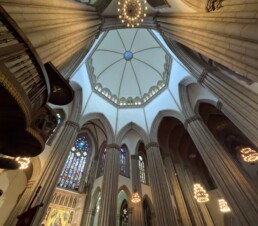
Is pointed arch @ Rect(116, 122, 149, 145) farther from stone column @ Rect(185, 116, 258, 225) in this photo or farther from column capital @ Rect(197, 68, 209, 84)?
column capital @ Rect(197, 68, 209, 84)

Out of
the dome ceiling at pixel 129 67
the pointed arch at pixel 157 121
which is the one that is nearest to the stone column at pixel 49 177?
the dome ceiling at pixel 129 67

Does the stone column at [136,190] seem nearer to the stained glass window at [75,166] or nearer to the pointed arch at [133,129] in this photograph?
the pointed arch at [133,129]

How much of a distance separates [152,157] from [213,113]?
252 inches

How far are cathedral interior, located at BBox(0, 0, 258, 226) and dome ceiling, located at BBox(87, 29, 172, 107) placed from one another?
0.12 m

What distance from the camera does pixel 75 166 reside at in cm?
1464

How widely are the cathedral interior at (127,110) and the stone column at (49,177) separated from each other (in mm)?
53

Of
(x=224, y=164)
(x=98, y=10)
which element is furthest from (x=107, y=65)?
(x=224, y=164)

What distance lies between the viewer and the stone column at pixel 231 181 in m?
6.76

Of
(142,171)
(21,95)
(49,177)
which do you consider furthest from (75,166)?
(21,95)

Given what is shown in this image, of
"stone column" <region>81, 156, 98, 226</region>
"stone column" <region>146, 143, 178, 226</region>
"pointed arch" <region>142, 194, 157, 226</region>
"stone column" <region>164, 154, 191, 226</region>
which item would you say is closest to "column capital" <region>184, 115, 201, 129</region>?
"stone column" <region>146, 143, 178, 226</region>

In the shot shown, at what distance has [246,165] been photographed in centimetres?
1277

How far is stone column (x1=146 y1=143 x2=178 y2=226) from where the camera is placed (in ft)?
31.3

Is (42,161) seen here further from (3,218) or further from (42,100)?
(42,100)

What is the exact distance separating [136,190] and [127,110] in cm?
756
